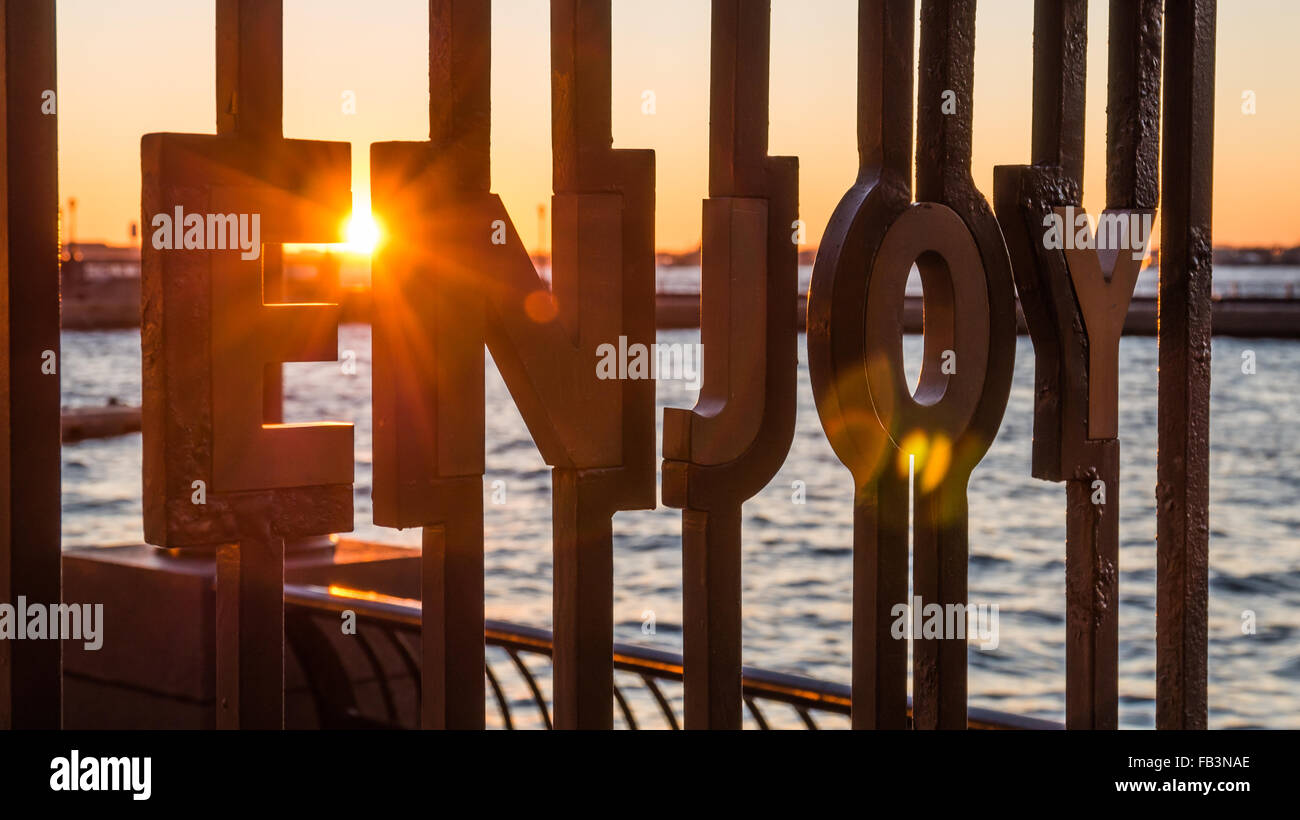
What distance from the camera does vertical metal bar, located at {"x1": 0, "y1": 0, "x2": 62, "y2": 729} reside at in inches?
86.5

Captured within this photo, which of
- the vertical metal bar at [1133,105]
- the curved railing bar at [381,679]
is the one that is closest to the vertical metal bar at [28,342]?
the vertical metal bar at [1133,105]

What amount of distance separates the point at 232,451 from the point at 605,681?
0.83 m

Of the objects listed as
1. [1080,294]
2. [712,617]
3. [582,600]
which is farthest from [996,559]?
[582,600]

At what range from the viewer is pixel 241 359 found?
2273mm

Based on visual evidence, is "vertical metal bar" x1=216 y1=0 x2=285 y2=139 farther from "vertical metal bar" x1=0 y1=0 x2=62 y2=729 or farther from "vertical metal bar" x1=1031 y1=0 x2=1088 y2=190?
"vertical metal bar" x1=1031 y1=0 x2=1088 y2=190

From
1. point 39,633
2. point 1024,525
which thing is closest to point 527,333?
point 39,633

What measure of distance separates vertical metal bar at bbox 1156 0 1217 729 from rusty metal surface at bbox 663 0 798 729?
1.29 meters

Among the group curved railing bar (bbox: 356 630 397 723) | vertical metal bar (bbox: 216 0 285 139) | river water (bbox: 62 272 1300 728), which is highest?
vertical metal bar (bbox: 216 0 285 139)

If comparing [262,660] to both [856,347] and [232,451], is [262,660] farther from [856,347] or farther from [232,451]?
[856,347]

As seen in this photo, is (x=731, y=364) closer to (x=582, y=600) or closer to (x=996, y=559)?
(x=582, y=600)

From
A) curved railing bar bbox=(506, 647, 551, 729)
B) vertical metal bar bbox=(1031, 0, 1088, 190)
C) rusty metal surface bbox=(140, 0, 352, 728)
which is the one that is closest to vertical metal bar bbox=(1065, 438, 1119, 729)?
vertical metal bar bbox=(1031, 0, 1088, 190)

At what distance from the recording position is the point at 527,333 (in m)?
2.56

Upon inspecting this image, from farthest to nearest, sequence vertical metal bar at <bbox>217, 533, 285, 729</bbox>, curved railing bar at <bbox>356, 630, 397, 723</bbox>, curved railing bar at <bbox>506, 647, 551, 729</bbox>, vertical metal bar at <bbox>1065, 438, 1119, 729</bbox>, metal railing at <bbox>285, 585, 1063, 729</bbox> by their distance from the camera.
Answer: curved railing bar at <bbox>356, 630, 397, 723</bbox>, curved railing bar at <bbox>506, 647, 551, 729</bbox>, metal railing at <bbox>285, 585, 1063, 729</bbox>, vertical metal bar at <bbox>1065, 438, 1119, 729</bbox>, vertical metal bar at <bbox>217, 533, 285, 729</bbox>
